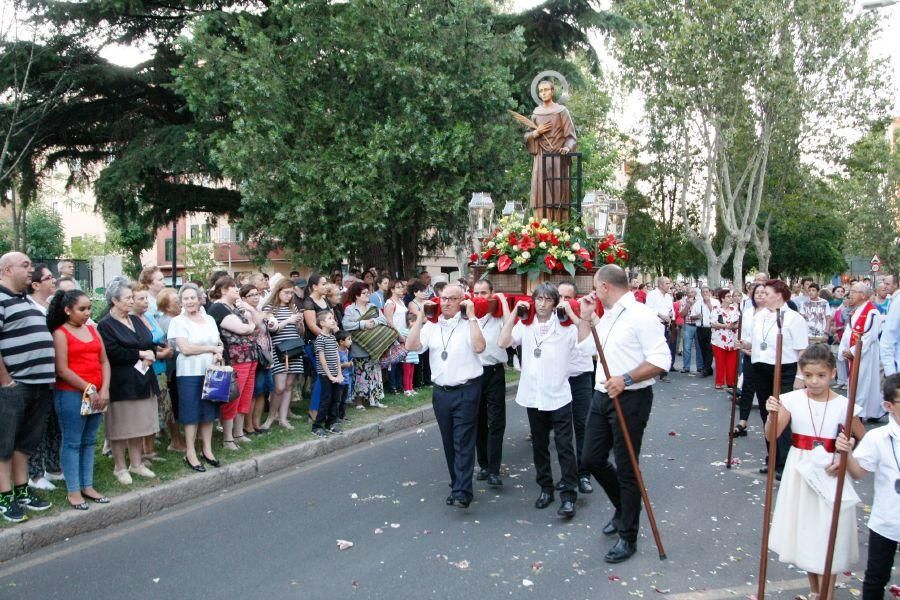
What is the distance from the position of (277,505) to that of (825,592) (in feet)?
14.5

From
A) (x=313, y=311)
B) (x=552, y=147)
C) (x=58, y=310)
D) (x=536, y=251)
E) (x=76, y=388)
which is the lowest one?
(x=76, y=388)

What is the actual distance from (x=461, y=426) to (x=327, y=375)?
2.84 metres

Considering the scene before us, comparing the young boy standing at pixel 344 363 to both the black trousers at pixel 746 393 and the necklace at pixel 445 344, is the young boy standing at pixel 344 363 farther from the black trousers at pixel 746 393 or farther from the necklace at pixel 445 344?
the black trousers at pixel 746 393

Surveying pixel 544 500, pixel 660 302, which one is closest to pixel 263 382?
pixel 544 500

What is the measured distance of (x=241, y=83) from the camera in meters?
15.5

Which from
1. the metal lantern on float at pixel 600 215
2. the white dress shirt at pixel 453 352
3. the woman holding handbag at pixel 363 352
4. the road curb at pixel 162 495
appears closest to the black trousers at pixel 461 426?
the white dress shirt at pixel 453 352

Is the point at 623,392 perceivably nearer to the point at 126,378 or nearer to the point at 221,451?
the point at 126,378

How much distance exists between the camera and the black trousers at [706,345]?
15.4 m

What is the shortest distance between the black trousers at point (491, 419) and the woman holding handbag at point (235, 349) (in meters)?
2.65

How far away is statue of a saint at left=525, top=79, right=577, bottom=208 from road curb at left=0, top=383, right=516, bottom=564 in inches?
169

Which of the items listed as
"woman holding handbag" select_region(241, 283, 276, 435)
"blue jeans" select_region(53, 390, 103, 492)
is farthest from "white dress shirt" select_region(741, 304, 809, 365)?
"blue jeans" select_region(53, 390, 103, 492)

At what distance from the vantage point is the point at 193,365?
23.9ft

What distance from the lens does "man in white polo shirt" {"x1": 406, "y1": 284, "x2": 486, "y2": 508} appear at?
6414mm

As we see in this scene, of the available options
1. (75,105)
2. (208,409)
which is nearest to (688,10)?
(75,105)
